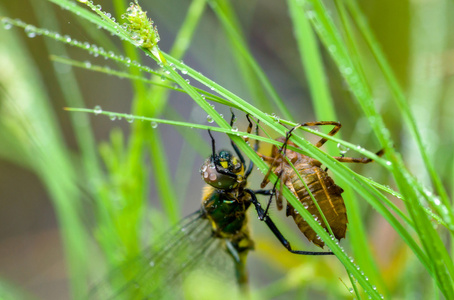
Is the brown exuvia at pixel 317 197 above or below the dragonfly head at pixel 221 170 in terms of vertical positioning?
above

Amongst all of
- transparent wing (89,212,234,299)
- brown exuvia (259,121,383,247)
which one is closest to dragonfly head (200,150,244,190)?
brown exuvia (259,121,383,247)

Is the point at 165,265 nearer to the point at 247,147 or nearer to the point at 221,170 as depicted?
the point at 221,170

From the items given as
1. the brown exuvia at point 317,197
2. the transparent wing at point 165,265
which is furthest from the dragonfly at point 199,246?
the brown exuvia at point 317,197

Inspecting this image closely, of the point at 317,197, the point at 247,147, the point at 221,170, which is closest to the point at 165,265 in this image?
the point at 221,170

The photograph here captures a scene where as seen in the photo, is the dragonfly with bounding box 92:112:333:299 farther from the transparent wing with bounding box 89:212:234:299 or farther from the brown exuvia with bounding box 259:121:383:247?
the brown exuvia with bounding box 259:121:383:247

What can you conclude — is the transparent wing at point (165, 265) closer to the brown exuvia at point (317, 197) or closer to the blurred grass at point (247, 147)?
the blurred grass at point (247, 147)

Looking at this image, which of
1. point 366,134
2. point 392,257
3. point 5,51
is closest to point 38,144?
point 5,51

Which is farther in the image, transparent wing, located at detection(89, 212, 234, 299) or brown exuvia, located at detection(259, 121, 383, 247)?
transparent wing, located at detection(89, 212, 234, 299)

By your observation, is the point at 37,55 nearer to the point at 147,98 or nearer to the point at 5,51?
the point at 5,51
